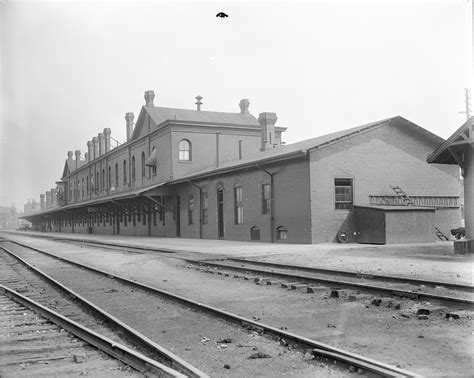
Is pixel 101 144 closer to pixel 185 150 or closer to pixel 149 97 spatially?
pixel 149 97

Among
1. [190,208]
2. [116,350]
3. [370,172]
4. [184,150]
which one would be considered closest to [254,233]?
[370,172]

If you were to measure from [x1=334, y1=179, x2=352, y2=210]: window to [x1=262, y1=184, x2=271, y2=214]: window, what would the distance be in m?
3.49

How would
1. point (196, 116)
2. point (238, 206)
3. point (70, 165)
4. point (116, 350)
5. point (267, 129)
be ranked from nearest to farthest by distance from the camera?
1. point (116, 350)
2. point (238, 206)
3. point (267, 129)
4. point (196, 116)
5. point (70, 165)

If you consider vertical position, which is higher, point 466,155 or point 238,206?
point 466,155

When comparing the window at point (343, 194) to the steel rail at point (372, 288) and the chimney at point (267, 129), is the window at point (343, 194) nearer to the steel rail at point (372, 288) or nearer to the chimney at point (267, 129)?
the steel rail at point (372, 288)

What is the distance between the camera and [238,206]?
88.3ft

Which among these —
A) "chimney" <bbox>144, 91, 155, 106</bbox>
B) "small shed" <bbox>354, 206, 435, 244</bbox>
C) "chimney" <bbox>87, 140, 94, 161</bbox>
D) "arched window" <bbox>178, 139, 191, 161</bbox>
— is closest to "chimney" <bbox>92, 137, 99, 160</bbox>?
"chimney" <bbox>87, 140, 94, 161</bbox>

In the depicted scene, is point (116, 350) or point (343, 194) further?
point (343, 194)

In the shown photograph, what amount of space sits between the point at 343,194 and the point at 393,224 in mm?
2630

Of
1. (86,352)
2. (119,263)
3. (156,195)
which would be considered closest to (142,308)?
(86,352)

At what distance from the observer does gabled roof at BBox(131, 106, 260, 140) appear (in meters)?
39.8

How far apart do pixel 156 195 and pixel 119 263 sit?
1919 centimetres

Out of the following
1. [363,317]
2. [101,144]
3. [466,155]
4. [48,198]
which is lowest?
[363,317]

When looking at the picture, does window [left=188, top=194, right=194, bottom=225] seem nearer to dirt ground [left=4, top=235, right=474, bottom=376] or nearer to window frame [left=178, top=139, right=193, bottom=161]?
window frame [left=178, top=139, right=193, bottom=161]
